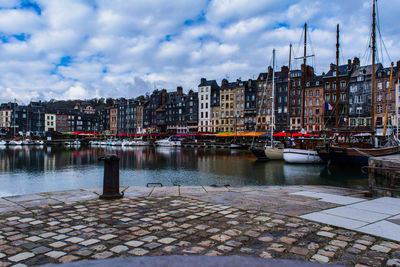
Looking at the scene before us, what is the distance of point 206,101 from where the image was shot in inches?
3580

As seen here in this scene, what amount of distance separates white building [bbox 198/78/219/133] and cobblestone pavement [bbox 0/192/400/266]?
3319 inches

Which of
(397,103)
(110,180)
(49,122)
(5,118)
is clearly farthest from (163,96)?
(110,180)

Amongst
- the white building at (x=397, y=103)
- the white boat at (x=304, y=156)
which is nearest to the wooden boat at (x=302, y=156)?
the white boat at (x=304, y=156)

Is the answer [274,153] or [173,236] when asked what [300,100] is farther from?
[173,236]

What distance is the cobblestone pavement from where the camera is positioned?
3.50 meters

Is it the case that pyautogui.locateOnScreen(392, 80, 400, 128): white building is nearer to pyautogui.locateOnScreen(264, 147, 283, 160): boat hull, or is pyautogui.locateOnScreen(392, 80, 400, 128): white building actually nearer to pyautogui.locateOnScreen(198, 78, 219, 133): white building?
pyautogui.locateOnScreen(264, 147, 283, 160): boat hull

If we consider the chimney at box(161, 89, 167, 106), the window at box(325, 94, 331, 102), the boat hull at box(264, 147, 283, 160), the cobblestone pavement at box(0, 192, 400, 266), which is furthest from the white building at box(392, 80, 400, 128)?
the chimney at box(161, 89, 167, 106)

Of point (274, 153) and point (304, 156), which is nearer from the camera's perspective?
point (304, 156)

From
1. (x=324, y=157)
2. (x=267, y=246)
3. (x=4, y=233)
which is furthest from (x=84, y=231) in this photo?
(x=324, y=157)

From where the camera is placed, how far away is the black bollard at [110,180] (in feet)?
23.0

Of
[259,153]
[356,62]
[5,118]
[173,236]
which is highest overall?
[356,62]

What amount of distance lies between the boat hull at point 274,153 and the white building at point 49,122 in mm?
107925

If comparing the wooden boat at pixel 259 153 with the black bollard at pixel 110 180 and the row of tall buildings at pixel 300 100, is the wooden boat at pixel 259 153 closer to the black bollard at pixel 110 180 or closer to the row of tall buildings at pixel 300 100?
the row of tall buildings at pixel 300 100

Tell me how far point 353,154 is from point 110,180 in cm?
2421
